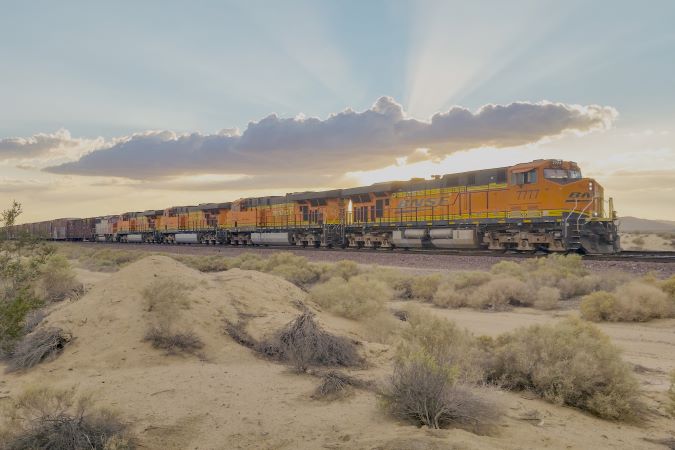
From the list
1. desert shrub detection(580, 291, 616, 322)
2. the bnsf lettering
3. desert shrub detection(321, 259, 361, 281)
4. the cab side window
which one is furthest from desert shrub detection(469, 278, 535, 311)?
the bnsf lettering

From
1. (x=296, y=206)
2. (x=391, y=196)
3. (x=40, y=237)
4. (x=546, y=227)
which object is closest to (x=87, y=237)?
(x=296, y=206)

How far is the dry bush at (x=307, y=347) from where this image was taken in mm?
8070

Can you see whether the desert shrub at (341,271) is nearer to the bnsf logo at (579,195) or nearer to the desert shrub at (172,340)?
the bnsf logo at (579,195)

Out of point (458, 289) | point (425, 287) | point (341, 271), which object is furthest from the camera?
point (341, 271)

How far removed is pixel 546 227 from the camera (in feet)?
72.5

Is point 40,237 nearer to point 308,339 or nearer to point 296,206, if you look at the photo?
point 308,339

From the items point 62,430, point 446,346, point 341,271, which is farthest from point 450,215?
point 62,430

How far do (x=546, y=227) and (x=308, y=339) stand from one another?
17040 millimetres

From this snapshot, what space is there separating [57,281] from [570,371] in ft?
55.1

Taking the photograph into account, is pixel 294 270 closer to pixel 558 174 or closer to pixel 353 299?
pixel 353 299

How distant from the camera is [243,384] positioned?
705 cm

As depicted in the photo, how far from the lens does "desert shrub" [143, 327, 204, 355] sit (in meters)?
8.68

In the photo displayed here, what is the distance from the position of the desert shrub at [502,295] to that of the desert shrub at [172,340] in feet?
27.7

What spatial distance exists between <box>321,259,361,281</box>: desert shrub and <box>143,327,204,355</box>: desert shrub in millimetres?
10556
